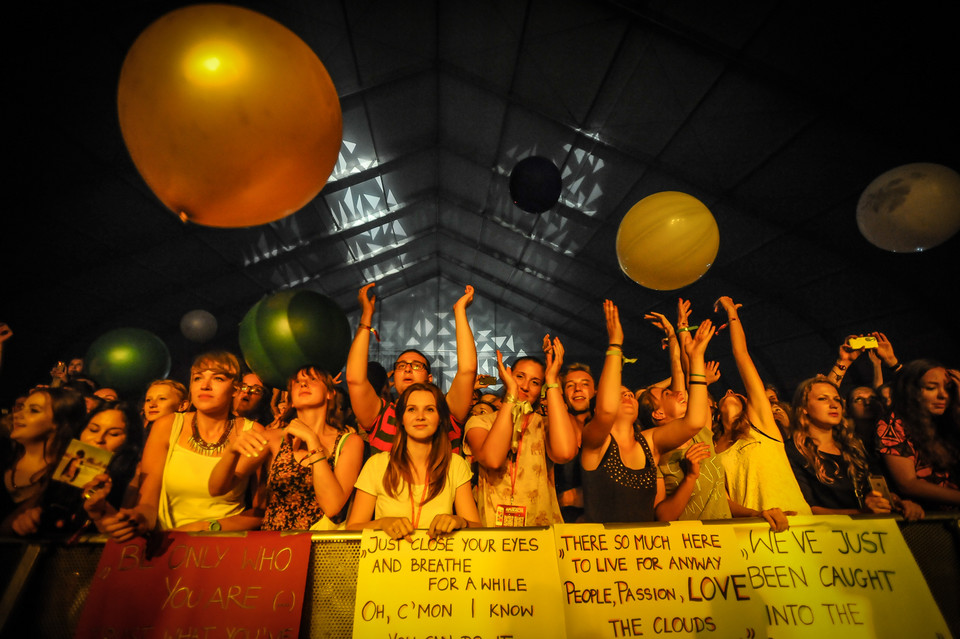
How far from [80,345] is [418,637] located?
31.1ft

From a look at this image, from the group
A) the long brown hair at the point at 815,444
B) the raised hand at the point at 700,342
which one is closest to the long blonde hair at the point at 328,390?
the raised hand at the point at 700,342

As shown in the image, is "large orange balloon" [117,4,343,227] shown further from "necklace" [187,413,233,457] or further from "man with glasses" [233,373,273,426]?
"man with glasses" [233,373,273,426]

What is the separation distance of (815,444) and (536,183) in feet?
12.4

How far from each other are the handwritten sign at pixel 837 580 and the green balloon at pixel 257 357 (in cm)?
255

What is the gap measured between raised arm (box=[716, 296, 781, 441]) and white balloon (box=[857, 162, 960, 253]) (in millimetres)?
2240

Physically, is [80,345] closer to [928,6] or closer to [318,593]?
[318,593]

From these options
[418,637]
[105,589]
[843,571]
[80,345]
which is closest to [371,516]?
[418,637]

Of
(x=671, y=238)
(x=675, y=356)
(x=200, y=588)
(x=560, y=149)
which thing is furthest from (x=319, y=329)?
(x=560, y=149)

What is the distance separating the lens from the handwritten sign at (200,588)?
125cm

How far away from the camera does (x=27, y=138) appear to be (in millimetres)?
4629

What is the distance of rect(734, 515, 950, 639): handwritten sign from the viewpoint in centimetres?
138

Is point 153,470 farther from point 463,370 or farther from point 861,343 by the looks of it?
point 861,343

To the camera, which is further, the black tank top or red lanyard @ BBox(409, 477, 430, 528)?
the black tank top

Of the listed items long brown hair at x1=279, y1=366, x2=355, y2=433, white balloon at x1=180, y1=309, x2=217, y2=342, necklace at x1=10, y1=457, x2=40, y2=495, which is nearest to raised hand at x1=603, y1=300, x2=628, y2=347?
long brown hair at x1=279, y1=366, x2=355, y2=433
